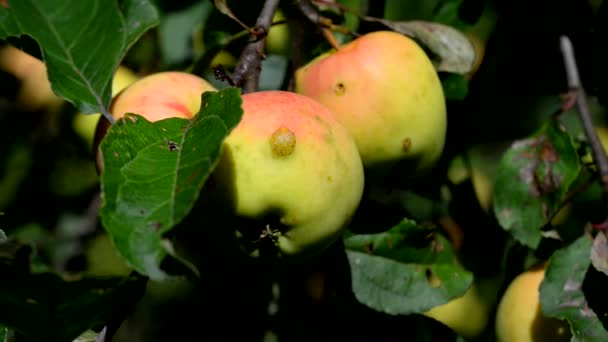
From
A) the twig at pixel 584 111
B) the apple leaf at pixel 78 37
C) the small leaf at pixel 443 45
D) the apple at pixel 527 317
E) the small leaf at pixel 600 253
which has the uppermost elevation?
the apple leaf at pixel 78 37

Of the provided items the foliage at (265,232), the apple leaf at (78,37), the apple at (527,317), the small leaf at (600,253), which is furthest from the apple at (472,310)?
the apple leaf at (78,37)

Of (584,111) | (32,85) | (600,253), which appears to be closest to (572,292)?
(600,253)

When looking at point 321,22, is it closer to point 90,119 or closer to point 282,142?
point 282,142

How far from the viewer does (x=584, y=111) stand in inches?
50.8

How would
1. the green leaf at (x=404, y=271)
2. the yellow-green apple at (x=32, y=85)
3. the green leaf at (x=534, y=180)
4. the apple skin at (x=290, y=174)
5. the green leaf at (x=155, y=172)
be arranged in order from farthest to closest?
the yellow-green apple at (x=32, y=85) → the green leaf at (x=534, y=180) → the green leaf at (x=404, y=271) → the apple skin at (x=290, y=174) → the green leaf at (x=155, y=172)

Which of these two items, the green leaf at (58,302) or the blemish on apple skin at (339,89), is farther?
the blemish on apple skin at (339,89)

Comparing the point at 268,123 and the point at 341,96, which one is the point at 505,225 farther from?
the point at 268,123

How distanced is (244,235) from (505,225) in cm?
49

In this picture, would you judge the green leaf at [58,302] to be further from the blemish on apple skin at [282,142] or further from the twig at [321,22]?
the twig at [321,22]

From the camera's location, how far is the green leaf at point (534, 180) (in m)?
1.22

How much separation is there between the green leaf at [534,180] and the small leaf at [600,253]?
11 cm

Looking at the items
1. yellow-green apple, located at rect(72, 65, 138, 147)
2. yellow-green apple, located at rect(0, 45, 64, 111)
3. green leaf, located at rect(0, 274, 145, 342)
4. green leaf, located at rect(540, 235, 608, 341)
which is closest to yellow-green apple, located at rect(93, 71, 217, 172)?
green leaf, located at rect(0, 274, 145, 342)

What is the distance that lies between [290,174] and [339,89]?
220mm

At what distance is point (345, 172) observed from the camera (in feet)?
2.92
